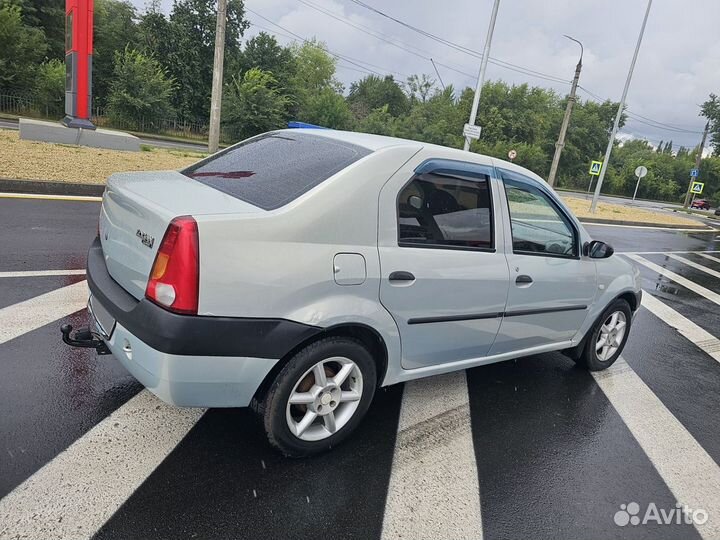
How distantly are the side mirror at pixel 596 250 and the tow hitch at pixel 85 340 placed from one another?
344 centimetres

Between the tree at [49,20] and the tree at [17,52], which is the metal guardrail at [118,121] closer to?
the tree at [17,52]

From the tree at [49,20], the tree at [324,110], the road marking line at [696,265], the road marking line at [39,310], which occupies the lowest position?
the road marking line at [39,310]

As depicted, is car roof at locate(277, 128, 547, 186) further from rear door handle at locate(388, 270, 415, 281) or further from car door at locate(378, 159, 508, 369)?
rear door handle at locate(388, 270, 415, 281)

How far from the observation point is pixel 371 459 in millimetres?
2797

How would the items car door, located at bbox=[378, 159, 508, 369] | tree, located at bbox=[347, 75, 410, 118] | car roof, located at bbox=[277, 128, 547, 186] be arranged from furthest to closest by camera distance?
1. tree, located at bbox=[347, 75, 410, 118]
2. car roof, located at bbox=[277, 128, 547, 186]
3. car door, located at bbox=[378, 159, 508, 369]

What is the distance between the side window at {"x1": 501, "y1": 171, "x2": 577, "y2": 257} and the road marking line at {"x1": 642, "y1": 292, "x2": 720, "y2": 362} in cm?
296

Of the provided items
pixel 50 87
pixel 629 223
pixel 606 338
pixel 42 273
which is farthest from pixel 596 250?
pixel 50 87

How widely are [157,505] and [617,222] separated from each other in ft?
73.5

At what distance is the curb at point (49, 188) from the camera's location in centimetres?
850

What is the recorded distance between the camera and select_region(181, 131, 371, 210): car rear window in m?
2.65

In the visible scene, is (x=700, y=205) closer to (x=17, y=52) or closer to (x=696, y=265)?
(x=696, y=265)

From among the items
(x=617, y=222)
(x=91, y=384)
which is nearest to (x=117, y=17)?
(x=617, y=222)

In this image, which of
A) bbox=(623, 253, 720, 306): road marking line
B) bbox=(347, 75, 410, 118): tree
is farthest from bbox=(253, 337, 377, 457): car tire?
bbox=(347, 75, 410, 118): tree

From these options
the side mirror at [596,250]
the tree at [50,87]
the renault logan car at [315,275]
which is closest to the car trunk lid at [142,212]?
the renault logan car at [315,275]
